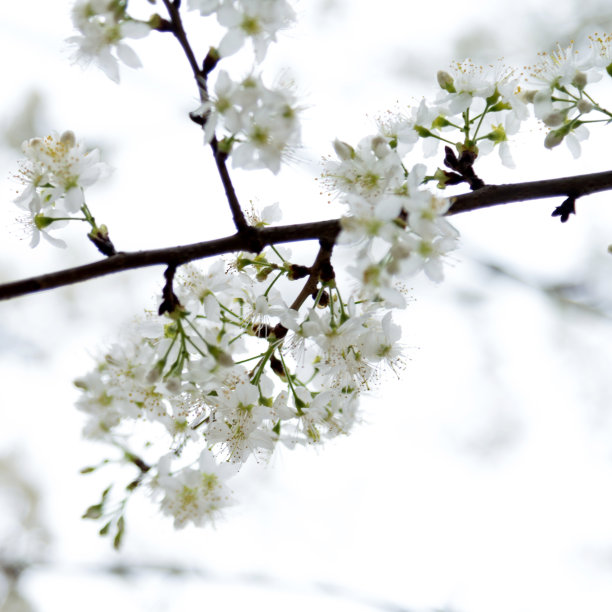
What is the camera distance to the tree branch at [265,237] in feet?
3.44

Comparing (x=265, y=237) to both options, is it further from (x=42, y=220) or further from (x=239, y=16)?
(x=42, y=220)

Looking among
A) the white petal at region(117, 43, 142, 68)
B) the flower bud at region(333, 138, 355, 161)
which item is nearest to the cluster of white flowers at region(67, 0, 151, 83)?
the white petal at region(117, 43, 142, 68)

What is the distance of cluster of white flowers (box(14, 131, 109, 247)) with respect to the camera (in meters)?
1.33

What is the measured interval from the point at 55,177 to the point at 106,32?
10.8 inches

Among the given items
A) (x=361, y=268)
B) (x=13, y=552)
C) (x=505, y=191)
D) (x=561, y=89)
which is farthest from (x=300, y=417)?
(x=13, y=552)

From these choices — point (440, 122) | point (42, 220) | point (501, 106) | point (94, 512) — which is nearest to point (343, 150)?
point (440, 122)

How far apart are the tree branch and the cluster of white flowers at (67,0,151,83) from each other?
35 centimetres

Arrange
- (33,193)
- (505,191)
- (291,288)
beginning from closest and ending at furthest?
(505,191) → (33,193) → (291,288)

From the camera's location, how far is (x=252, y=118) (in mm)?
1084

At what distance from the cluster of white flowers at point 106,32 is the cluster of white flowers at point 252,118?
0.73ft

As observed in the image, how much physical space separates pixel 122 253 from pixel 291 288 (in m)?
3.86

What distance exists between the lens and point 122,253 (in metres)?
1.17

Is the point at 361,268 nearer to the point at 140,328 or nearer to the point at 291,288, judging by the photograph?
the point at 140,328

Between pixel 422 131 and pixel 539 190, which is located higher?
pixel 422 131
